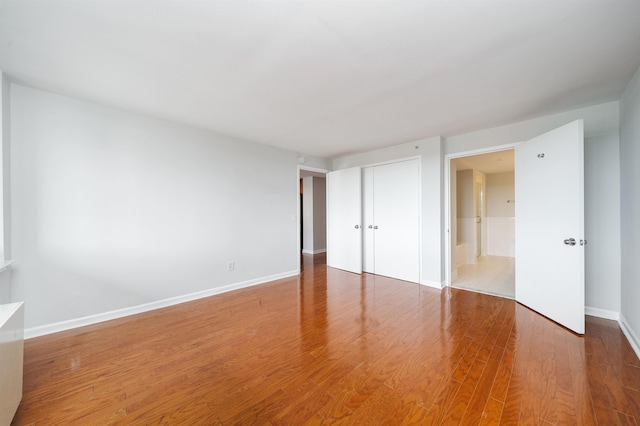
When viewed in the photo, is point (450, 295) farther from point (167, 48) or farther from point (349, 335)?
point (167, 48)

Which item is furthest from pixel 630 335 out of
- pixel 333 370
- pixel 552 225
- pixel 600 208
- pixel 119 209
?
pixel 119 209

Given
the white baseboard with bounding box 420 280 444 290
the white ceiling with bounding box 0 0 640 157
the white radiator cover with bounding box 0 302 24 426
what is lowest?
the white baseboard with bounding box 420 280 444 290

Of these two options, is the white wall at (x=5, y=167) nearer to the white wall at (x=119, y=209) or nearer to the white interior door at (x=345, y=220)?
the white wall at (x=119, y=209)

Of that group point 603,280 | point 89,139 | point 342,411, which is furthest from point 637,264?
point 89,139

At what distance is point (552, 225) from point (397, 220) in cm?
206

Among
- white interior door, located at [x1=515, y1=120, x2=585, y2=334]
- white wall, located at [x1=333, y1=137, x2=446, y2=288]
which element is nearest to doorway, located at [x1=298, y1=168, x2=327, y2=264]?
white wall, located at [x1=333, y1=137, x2=446, y2=288]

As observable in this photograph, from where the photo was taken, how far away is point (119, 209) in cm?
274

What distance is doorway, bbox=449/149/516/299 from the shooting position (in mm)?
4109

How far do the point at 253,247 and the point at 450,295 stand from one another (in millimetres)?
3136

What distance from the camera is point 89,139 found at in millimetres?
2578

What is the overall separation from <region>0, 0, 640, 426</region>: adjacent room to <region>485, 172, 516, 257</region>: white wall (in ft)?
9.80

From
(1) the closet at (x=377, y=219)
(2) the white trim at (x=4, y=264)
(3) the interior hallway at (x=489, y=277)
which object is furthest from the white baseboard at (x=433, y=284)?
(2) the white trim at (x=4, y=264)

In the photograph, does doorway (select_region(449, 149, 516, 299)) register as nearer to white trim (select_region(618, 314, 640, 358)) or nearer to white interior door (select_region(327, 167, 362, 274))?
white trim (select_region(618, 314, 640, 358))

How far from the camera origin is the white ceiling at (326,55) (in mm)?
1399
